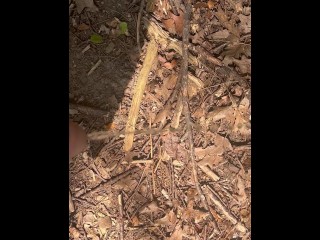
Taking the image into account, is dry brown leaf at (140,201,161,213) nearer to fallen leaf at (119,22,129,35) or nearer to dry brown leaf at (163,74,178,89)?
dry brown leaf at (163,74,178,89)

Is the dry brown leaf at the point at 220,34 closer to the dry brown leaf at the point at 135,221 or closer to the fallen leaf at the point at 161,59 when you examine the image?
the fallen leaf at the point at 161,59

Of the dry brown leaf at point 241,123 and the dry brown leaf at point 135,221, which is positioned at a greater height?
the dry brown leaf at point 241,123

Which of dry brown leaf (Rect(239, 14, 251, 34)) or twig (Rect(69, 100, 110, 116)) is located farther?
dry brown leaf (Rect(239, 14, 251, 34))

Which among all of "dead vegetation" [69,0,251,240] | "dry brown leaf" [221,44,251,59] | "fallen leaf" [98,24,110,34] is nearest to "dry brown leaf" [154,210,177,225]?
"dead vegetation" [69,0,251,240]

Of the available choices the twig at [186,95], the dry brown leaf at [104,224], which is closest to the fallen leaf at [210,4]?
the twig at [186,95]
